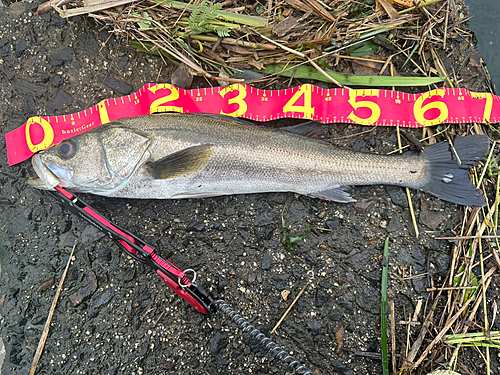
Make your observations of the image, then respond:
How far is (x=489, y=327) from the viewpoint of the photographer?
2973mm

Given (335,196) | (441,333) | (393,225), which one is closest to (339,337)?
(441,333)

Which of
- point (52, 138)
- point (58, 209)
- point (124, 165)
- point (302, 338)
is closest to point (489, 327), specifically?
point (302, 338)

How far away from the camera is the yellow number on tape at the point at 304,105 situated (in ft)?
10.6

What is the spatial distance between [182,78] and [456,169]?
2.76 metres

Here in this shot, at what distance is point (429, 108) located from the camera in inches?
126

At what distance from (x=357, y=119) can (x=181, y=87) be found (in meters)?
1.80

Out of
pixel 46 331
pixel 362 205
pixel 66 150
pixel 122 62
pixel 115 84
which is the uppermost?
pixel 122 62

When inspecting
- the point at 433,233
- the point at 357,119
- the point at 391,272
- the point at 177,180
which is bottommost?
the point at 391,272

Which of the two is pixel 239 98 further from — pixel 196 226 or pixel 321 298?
pixel 321 298

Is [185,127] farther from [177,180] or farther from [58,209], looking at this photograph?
[58,209]

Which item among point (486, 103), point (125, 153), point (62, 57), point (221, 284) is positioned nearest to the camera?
point (125, 153)

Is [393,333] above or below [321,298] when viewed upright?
below

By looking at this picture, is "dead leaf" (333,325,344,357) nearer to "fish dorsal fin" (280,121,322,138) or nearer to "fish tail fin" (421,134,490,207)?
"fish tail fin" (421,134,490,207)

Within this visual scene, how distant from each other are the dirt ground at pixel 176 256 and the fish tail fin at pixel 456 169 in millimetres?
168
